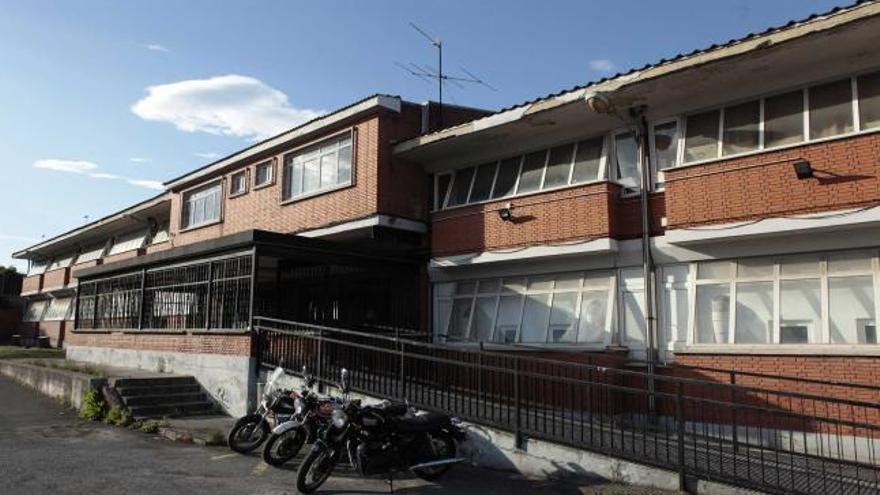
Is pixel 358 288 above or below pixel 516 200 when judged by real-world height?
below

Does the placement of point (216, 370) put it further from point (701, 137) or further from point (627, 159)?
point (701, 137)

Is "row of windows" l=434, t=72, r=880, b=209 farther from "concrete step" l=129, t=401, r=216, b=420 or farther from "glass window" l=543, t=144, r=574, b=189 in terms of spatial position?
"concrete step" l=129, t=401, r=216, b=420

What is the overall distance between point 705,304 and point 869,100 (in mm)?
3547

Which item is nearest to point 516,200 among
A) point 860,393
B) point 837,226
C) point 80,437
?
point 837,226

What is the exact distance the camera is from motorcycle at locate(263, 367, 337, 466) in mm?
8844

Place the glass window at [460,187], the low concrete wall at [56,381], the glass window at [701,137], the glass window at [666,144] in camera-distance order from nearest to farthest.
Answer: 1. the glass window at [701,137]
2. the glass window at [666,144]
3. the low concrete wall at [56,381]
4. the glass window at [460,187]

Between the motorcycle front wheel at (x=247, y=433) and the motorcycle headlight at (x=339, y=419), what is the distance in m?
2.30

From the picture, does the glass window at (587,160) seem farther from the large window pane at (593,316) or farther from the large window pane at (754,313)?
the large window pane at (754,313)

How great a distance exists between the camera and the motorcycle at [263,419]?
9664 millimetres

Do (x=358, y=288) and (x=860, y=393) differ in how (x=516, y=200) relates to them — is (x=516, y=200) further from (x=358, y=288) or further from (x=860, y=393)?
(x=860, y=393)

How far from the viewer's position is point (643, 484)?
788 centimetres

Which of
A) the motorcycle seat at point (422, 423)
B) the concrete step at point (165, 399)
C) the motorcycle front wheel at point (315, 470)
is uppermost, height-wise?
the motorcycle seat at point (422, 423)

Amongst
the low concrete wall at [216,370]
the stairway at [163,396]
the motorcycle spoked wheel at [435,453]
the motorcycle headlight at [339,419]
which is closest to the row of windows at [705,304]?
the low concrete wall at [216,370]

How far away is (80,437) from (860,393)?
10.9 meters
